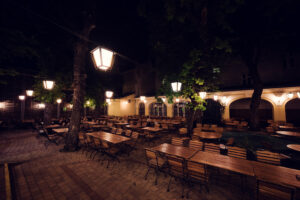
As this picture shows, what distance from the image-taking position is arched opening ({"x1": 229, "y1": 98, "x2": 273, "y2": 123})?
14.2 m

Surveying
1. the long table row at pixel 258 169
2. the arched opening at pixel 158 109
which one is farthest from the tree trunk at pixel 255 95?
the arched opening at pixel 158 109

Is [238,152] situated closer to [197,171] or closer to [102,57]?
[197,171]

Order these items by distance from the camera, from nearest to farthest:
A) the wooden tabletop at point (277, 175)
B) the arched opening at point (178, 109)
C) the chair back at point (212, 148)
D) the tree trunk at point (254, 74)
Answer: the wooden tabletop at point (277, 175), the chair back at point (212, 148), the tree trunk at point (254, 74), the arched opening at point (178, 109)

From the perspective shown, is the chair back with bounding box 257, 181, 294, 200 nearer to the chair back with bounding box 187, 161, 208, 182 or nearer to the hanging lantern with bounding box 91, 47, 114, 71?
the chair back with bounding box 187, 161, 208, 182

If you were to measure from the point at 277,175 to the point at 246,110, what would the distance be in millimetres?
16493

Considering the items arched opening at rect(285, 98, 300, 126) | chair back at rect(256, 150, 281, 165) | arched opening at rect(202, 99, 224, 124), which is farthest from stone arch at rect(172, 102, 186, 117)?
chair back at rect(256, 150, 281, 165)

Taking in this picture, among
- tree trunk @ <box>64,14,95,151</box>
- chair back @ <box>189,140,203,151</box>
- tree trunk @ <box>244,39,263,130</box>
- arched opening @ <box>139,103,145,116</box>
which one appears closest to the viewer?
chair back @ <box>189,140,203,151</box>

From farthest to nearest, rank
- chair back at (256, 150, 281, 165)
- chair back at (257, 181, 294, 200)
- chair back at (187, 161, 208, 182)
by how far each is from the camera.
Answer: chair back at (256, 150, 281, 165), chair back at (187, 161, 208, 182), chair back at (257, 181, 294, 200)

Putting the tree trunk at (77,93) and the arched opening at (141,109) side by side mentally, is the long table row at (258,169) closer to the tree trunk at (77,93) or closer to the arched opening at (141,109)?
the tree trunk at (77,93)

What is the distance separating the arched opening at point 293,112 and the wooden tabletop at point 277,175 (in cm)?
1513

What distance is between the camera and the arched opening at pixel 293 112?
12.2 meters

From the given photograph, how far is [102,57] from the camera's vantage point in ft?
12.6

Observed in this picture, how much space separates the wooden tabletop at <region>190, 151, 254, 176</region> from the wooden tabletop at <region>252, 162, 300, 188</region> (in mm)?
146

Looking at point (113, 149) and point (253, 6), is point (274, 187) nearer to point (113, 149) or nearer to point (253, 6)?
point (113, 149)
